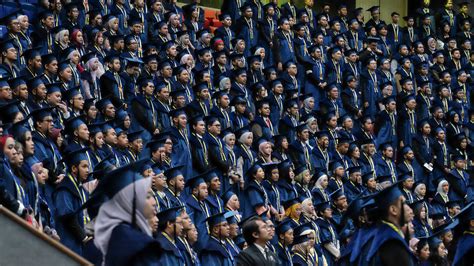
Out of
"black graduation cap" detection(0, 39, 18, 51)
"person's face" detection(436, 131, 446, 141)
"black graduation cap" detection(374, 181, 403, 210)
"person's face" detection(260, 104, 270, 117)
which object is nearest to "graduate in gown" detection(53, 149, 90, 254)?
"black graduation cap" detection(0, 39, 18, 51)

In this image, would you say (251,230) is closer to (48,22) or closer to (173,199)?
(173,199)

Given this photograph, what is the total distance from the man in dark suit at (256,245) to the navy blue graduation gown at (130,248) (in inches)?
116

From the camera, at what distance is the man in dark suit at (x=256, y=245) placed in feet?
26.2

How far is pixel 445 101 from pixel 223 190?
21.3ft

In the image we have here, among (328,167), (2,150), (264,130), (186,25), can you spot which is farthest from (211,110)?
(2,150)

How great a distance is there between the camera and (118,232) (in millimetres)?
5023

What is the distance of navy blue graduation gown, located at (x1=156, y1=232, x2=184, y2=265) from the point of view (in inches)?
369

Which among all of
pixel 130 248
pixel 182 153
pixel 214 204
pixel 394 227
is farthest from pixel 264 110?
pixel 130 248

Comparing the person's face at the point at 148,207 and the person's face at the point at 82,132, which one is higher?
the person's face at the point at 148,207

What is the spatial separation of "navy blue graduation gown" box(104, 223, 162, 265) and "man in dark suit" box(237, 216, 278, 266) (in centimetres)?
294

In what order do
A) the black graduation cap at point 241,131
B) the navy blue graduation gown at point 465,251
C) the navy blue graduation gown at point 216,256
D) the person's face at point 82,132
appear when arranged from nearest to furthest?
the navy blue graduation gown at point 465,251, the navy blue graduation gown at point 216,256, the person's face at point 82,132, the black graduation cap at point 241,131

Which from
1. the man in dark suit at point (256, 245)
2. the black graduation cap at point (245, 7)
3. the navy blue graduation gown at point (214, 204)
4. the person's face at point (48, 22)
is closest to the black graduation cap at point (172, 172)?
the navy blue graduation gown at point (214, 204)

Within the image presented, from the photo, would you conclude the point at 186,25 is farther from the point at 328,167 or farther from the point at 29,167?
the point at 29,167

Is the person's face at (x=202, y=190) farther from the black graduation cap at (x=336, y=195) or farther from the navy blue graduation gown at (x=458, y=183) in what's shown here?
the navy blue graduation gown at (x=458, y=183)
